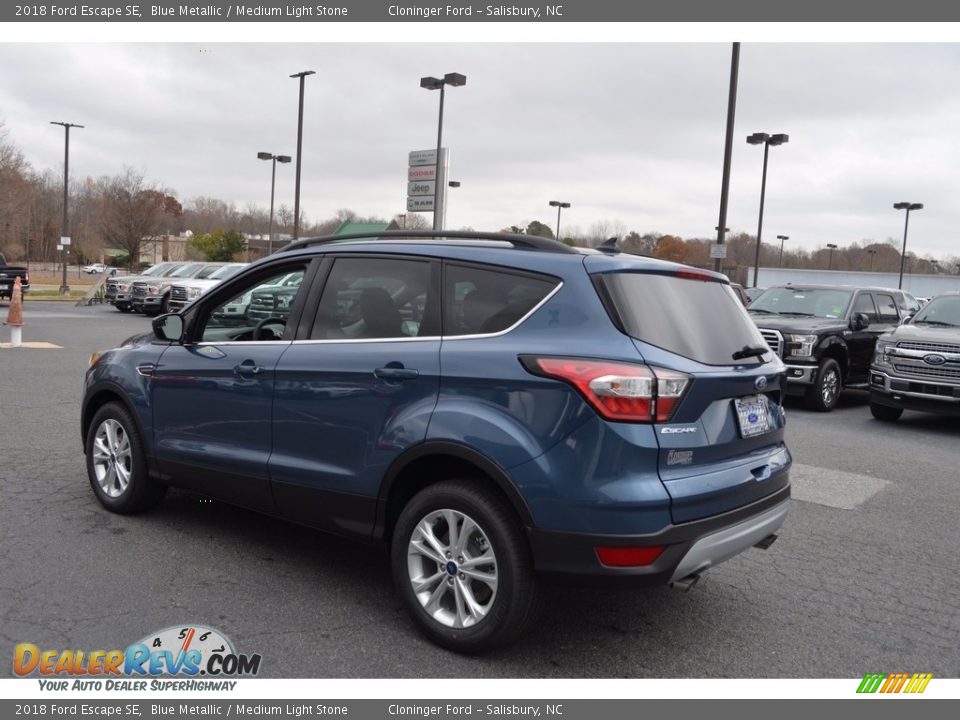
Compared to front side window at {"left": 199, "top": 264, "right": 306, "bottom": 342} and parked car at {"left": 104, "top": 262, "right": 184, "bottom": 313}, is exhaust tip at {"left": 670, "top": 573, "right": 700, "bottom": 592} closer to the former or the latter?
front side window at {"left": 199, "top": 264, "right": 306, "bottom": 342}

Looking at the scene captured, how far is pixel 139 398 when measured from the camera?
523 centimetres

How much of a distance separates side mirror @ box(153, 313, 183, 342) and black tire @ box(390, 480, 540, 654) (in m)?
2.11

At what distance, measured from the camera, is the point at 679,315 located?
12.1ft

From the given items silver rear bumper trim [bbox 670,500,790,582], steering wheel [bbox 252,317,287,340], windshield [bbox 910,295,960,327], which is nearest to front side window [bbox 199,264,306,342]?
steering wheel [bbox 252,317,287,340]

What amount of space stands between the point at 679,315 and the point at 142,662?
2701 millimetres

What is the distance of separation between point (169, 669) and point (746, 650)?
250cm

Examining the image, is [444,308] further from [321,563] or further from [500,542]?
[321,563]

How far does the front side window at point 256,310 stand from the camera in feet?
15.2

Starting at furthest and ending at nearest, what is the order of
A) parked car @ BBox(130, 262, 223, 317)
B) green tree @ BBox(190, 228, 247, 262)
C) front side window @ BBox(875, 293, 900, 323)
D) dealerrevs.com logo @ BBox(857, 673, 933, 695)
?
1. green tree @ BBox(190, 228, 247, 262)
2. parked car @ BBox(130, 262, 223, 317)
3. front side window @ BBox(875, 293, 900, 323)
4. dealerrevs.com logo @ BBox(857, 673, 933, 695)

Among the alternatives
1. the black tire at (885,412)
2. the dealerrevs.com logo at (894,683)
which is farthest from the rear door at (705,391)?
the black tire at (885,412)

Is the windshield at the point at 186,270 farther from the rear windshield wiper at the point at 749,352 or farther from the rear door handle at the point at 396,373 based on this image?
the rear windshield wiper at the point at 749,352

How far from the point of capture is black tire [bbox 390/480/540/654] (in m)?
3.41

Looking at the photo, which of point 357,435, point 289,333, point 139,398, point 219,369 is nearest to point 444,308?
point 357,435
